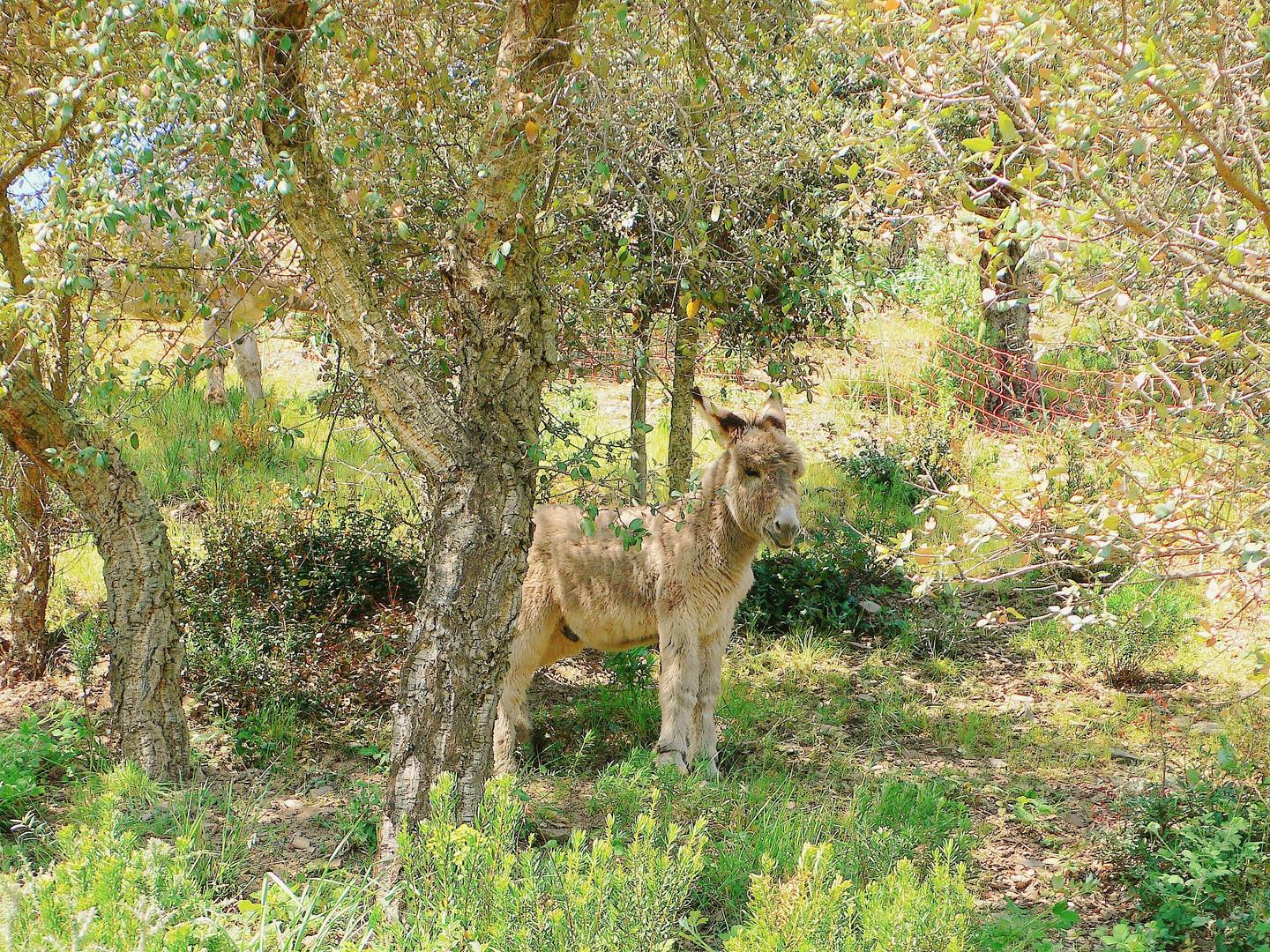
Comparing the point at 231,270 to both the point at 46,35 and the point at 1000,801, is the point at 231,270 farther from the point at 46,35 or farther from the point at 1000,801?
the point at 1000,801

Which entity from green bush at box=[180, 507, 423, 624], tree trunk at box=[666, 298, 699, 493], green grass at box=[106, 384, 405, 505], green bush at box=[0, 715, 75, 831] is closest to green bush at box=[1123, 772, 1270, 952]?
tree trunk at box=[666, 298, 699, 493]

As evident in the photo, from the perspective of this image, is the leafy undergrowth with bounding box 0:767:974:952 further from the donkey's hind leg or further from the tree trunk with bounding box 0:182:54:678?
the tree trunk with bounding box 0:182:54:678

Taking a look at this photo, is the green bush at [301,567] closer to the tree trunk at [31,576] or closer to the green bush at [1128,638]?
the tree trunk at [31,576]

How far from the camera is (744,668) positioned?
775 centimetres

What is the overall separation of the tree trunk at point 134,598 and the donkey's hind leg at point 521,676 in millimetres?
1820

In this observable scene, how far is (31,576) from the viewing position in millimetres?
6527

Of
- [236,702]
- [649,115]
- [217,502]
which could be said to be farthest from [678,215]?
[217,502]

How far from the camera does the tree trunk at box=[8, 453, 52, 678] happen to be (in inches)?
256

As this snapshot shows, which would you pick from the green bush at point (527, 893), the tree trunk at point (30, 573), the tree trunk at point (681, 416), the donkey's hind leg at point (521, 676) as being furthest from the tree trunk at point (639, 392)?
the tree trunk at point (30, 573)

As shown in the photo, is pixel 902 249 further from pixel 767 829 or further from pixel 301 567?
pixel 767 829

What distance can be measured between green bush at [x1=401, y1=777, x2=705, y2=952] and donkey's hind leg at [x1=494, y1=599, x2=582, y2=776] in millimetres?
2382

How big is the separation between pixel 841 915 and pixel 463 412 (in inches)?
99.3

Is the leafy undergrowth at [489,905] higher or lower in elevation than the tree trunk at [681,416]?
lower

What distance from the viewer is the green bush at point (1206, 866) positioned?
4203 millimetres
